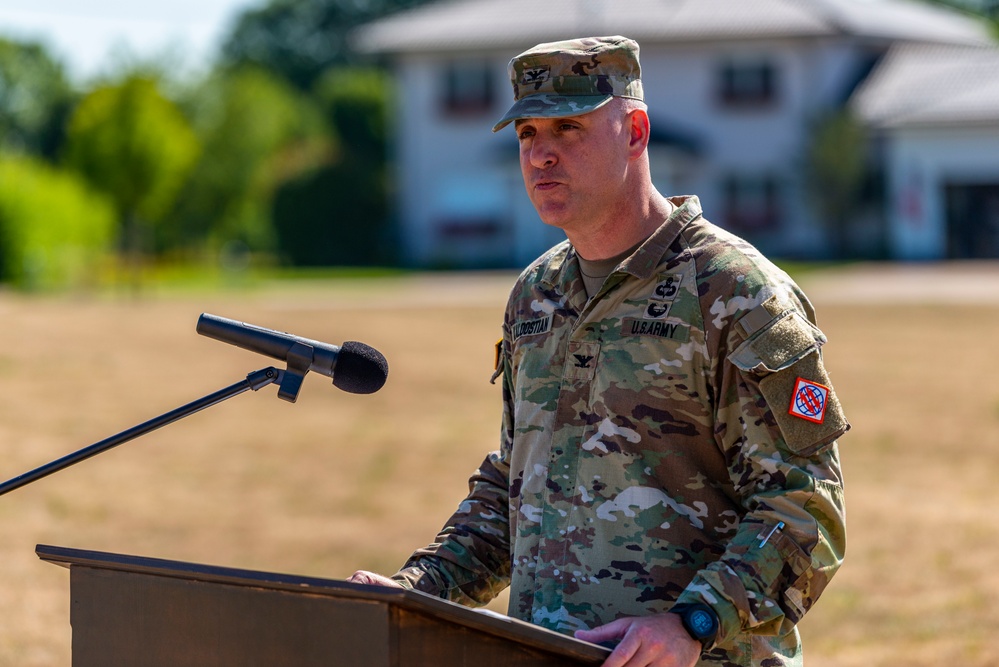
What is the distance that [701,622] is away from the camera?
8.12 feet

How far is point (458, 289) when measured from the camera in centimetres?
3325

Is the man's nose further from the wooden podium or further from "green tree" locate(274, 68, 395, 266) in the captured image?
"green tree" locate(274, 68, 395, 266)

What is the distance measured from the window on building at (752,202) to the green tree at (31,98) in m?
39.9

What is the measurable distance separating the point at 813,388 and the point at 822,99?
41750mm

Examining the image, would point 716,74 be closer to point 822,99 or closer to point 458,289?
point 822,99

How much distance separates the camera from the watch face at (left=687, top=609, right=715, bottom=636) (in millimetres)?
2471

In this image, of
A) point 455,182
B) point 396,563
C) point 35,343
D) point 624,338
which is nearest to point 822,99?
point 455,182

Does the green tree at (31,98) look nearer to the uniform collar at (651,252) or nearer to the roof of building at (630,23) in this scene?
the roof of building at (630,23)

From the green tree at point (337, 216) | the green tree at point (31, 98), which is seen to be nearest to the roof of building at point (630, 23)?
the green tree at point (337, 216)

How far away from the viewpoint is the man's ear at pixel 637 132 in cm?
280

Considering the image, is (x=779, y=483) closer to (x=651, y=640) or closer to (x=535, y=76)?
(x=651, y=640)

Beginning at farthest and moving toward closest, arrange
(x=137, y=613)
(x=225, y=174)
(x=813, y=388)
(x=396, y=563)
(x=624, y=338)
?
(x=225, y=174), (x=396, y=563), (x=624, y=338), (x=813, y=388), (x=137, y=613)

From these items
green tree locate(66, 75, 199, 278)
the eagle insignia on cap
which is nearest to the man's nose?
the eagle insignia on cap

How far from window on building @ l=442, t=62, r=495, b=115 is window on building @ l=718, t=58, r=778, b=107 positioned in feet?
23.1
